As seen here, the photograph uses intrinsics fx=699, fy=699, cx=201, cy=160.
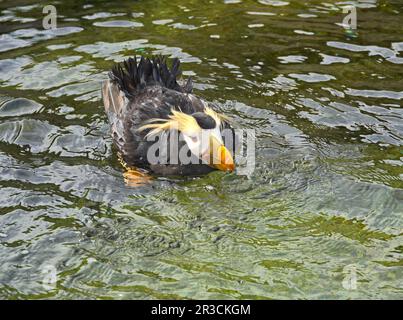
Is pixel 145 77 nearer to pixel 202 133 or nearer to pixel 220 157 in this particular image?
pixel 202 133

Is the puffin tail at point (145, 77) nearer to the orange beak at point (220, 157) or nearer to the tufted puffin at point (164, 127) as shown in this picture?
the tufted puffin at point (164, 127)

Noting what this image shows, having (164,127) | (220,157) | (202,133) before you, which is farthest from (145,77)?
(220,157)

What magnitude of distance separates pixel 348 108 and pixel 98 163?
3.10 meters

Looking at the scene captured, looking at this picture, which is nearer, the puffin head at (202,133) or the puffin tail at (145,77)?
the puffin head at (202,133)

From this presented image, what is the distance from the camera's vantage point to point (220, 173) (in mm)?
7156

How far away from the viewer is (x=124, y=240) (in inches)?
240

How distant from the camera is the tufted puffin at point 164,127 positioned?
682 cm

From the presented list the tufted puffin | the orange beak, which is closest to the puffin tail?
the tufted puffin

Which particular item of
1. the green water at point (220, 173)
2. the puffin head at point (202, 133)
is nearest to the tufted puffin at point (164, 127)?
the puffin head at point (202, 133)

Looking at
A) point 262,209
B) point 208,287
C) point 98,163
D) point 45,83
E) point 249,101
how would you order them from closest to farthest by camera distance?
point 208,287
point 262,209
point 98,163
point 249,101
point 45,83

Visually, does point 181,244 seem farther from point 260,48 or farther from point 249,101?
point 260,48

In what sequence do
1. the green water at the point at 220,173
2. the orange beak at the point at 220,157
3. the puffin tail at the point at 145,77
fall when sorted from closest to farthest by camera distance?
the green water at the point at 220,173 < the orange beak at the point at 220,157 < the puffin tail at the point at 145,77

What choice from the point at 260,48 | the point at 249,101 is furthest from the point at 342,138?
the point at 260,48

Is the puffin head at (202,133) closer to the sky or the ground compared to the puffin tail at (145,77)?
closer to the ground
